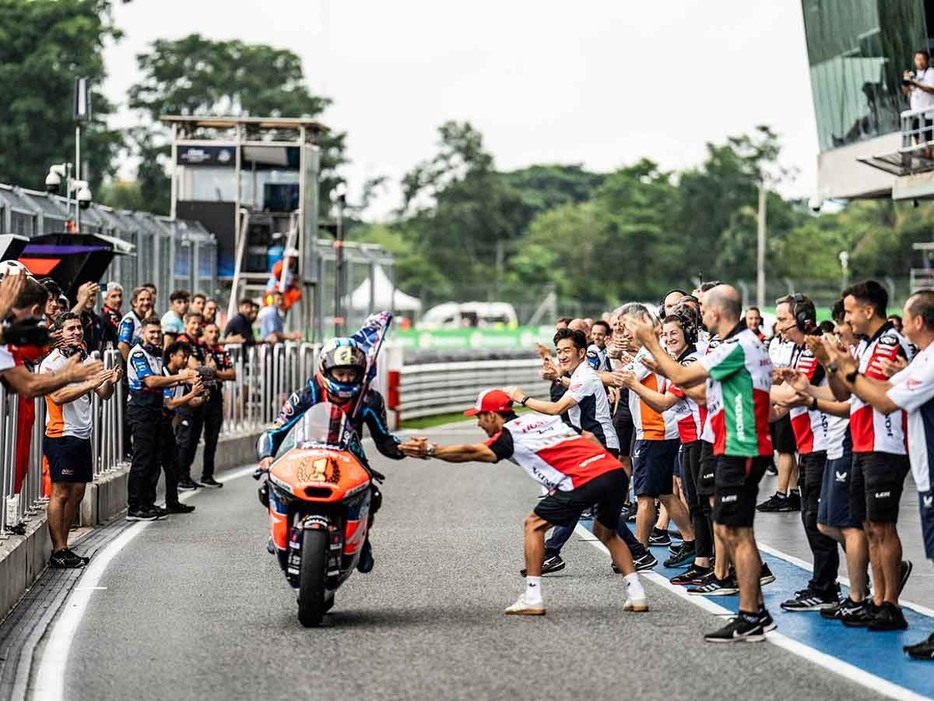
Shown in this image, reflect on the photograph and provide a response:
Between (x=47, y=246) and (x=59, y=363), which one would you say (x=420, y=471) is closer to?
(x=47, y=246)

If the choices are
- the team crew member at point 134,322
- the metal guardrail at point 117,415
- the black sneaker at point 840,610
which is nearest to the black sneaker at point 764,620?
the black sneaker at point 840,610

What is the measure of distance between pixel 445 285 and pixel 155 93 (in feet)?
68.1

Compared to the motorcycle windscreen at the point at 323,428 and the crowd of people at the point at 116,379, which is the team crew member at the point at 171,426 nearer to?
the crowd of people at the point at 116,379

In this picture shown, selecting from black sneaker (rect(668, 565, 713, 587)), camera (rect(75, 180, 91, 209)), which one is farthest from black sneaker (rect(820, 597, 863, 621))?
camera (rect(75, 180, 91, 209))

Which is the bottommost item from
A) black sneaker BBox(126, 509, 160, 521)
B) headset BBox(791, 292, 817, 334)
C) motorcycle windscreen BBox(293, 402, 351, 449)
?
black sneaker BBox(126, 509, 160, 521)

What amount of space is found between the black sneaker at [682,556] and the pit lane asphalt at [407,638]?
0.50 meters

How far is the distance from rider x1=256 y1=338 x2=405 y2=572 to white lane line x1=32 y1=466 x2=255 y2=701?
1.49 m

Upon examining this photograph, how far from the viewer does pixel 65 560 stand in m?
13.4

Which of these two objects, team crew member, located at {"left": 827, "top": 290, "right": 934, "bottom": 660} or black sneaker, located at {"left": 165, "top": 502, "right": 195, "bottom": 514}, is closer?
team crew member, located at {"left": 827, "top": 290, "right": 934, "bottom": 660}

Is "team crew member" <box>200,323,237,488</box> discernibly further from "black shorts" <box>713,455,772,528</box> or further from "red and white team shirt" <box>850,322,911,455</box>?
"red and white team shirt" <box>850,322,911,455</box>

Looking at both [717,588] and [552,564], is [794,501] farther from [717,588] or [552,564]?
[717,588]

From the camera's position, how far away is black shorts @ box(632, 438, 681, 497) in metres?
14.1

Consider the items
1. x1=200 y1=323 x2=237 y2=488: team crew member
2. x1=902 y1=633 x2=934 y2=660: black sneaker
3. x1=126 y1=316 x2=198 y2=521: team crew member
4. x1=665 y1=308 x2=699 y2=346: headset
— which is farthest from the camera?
x1=200 y1=323 x2=237 y2=488: team crew member

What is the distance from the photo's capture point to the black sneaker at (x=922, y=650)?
9547 mm
